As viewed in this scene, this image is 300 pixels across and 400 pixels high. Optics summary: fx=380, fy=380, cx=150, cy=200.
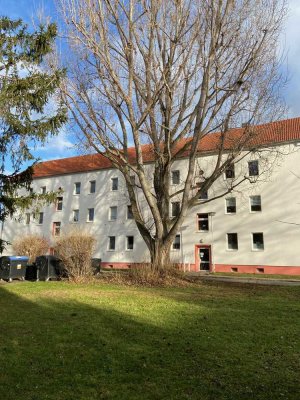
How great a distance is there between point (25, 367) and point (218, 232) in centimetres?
2756

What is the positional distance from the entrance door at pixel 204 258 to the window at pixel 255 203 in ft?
16.8

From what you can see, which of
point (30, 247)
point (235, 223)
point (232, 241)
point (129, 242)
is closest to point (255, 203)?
point (235, 223)

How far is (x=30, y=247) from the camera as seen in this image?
26094 mm

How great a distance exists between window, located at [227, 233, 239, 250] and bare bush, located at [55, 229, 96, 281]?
52.4ft

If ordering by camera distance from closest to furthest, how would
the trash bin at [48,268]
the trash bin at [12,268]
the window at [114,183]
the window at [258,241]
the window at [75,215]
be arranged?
the trash bin at [48,268] < the trash bin at [12,268] < the window at [258,241] < the window at [114,183] < the window at [75,215]

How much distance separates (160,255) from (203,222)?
16312 mm

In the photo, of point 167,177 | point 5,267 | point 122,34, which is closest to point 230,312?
point 167,177

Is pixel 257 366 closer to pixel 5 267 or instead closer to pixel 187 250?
pixel 5 267

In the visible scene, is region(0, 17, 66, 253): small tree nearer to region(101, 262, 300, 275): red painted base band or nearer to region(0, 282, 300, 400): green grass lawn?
region(0, 282, 300, 400): green grass lawn

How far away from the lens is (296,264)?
91.1ft

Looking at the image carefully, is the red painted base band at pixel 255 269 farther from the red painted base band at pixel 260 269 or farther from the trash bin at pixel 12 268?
the trash bin at pixel 12 268

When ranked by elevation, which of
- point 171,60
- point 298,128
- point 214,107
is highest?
point 298,128

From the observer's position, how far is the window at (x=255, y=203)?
99.7 feet

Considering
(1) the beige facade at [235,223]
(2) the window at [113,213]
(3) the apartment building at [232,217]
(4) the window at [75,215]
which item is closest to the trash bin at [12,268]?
(3) the apartment building at [232,217]
